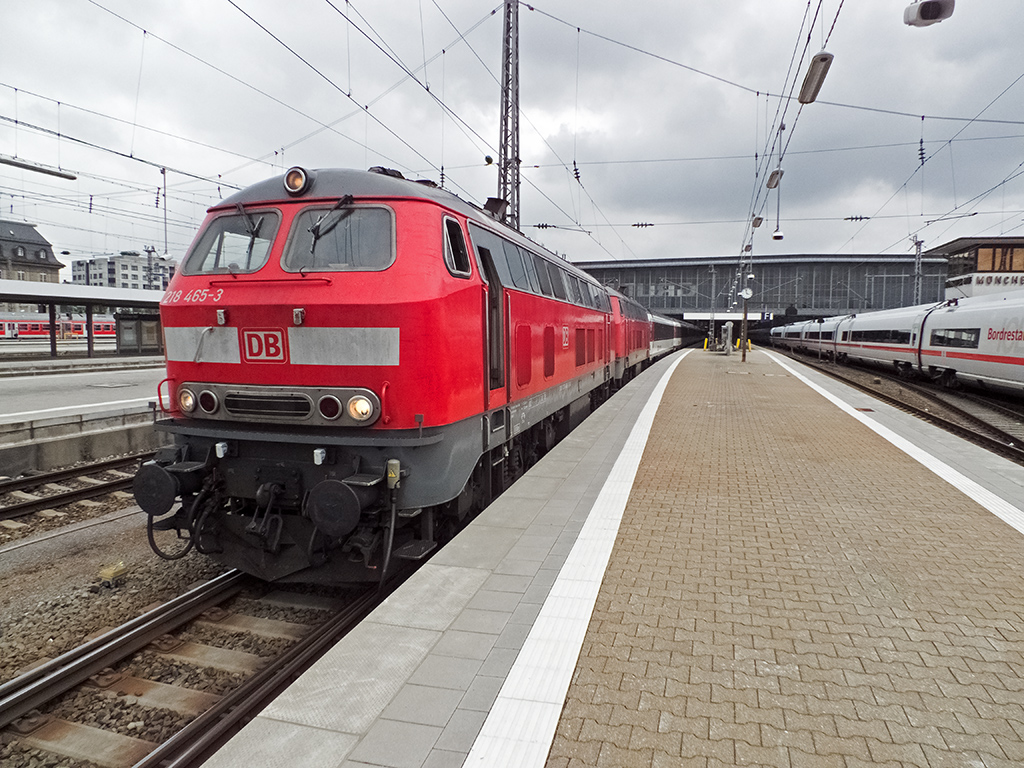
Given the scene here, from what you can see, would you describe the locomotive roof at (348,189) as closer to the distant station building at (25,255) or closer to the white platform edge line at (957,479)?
the white platform edge line at (957,479)

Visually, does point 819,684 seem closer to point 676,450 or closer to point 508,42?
point 676,450

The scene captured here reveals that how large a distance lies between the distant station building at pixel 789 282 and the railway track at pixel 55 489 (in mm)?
61663

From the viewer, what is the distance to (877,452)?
974 centimetres

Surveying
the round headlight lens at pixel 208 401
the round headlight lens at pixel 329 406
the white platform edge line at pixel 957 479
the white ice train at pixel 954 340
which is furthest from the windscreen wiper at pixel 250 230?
the white ice train at pixel 954 340

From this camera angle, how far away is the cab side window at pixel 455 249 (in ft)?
17.1

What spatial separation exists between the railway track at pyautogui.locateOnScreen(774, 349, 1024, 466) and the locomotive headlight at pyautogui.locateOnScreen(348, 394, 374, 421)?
33.5 ft

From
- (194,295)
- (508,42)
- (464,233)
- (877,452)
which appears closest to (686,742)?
(464,233)

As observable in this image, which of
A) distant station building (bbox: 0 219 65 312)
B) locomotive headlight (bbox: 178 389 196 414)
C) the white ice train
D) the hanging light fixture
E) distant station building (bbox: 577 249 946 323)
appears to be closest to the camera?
locomotive headlight (bbox: 178 389 196 414)

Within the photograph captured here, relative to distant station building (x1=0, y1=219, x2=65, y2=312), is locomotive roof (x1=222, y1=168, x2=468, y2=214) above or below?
below

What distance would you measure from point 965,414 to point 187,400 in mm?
17494

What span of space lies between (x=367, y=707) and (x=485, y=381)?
323cm

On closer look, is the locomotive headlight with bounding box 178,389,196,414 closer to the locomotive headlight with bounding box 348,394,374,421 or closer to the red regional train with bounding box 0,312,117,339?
the locomotive headlight with bounding box 348,394,374,421

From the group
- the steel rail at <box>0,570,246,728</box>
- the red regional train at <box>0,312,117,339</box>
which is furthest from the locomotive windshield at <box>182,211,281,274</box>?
the red regional train at <box>0,312,117,339</box>

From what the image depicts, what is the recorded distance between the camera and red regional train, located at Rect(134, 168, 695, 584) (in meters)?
4.66
